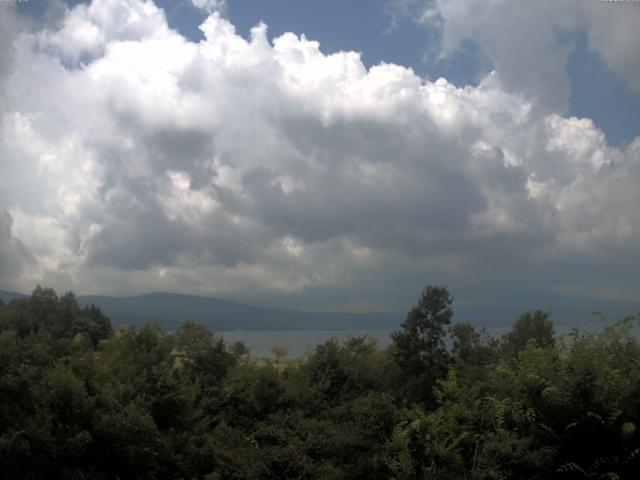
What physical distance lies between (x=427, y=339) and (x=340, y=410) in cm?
370

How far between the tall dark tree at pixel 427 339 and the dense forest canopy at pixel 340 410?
0.04m

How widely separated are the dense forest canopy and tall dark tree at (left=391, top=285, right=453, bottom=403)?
4cm

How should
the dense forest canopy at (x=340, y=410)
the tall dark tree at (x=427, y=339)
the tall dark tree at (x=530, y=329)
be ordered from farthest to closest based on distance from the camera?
the tall dark tree at (x=530, y=329) → the tall dark tree at (x=427, y=339) → the dense forest canopy at (x=340, y=410)

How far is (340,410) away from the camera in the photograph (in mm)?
15547

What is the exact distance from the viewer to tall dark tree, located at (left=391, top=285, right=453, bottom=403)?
1744 centimetres

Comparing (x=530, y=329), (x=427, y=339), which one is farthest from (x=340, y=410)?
(x=530, y=329)

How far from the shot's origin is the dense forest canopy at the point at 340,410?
11773 millimetres

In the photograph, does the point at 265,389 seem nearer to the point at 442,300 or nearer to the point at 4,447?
the point at 442,300

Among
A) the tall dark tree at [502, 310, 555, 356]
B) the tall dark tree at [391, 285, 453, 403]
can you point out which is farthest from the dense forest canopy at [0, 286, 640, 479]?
the tall dark tree at [502, 310, 555, 356]

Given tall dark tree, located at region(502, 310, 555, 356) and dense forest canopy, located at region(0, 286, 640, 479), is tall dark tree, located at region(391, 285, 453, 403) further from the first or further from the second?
tall dark tree, located at region(502, 310, 555, 356)

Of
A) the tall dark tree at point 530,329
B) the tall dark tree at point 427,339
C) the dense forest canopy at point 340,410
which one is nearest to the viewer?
the dense forest canopy at point 340,410

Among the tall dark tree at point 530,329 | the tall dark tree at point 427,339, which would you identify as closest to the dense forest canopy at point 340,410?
the tall dark tree at point 427,339

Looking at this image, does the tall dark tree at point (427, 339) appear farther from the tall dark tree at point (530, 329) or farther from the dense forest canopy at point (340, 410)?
the tall dark tree at point (530, 329)

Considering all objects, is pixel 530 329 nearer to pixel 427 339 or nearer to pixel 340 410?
pixel 427 339
